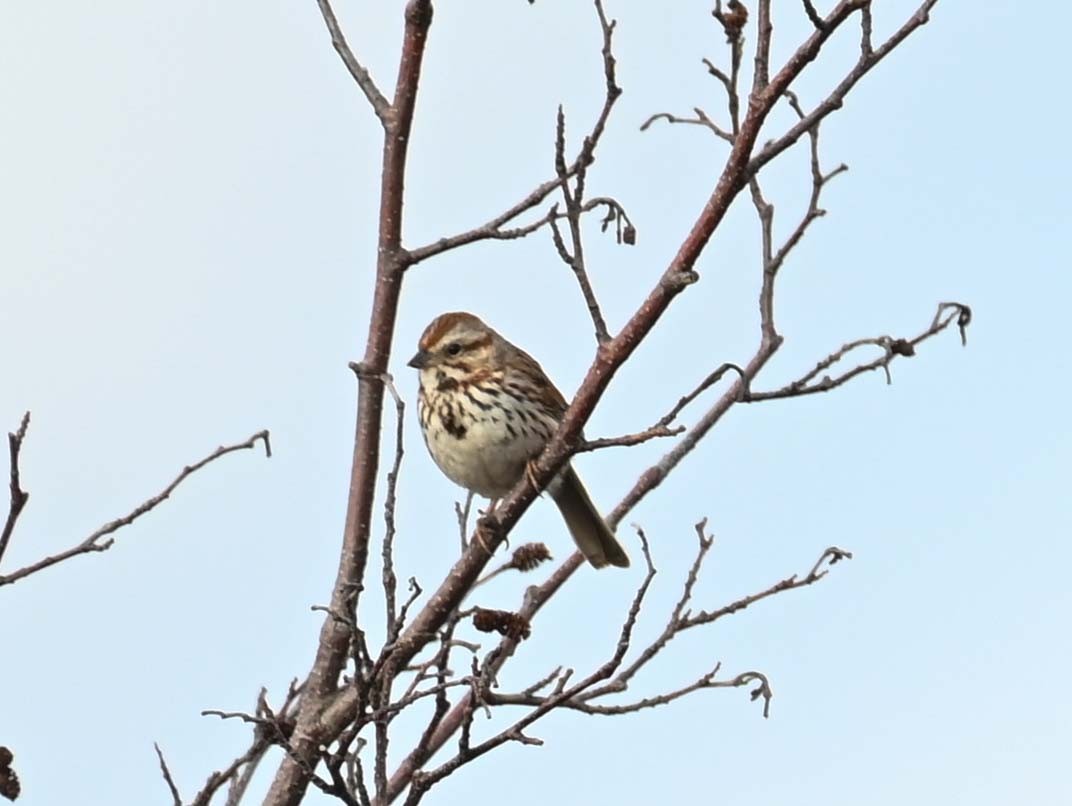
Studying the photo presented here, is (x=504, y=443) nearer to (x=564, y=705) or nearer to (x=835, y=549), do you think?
(x=835, y=549)

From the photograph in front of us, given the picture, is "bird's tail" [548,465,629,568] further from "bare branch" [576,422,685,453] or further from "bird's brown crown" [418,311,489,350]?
"bare branch" [576,422,685,453]

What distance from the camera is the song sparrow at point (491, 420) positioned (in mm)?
7285

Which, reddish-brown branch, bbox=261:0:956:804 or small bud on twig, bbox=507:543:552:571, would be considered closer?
reddish-brown branch, bbox=261:0:956:804

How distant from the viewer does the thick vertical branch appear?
507cm

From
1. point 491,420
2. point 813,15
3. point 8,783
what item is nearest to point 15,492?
point 8,783

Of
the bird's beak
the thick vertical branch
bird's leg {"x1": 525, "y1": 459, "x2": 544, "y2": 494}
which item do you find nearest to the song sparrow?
the bird's beak

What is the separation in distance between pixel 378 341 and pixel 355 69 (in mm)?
831

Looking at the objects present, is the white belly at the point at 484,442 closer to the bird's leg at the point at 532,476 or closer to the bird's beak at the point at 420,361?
the bird's beak at the point at 420,361

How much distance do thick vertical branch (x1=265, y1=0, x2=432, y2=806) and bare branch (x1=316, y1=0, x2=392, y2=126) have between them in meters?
0.03

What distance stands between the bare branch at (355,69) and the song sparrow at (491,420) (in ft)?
7.21

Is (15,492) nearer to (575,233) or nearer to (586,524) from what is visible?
(575,233)

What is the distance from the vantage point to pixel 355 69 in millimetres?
5352

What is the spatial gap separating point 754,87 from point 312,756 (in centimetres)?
203

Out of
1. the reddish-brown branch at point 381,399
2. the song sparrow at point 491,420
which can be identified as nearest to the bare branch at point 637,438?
the reddish-brown branch at point 381,399
